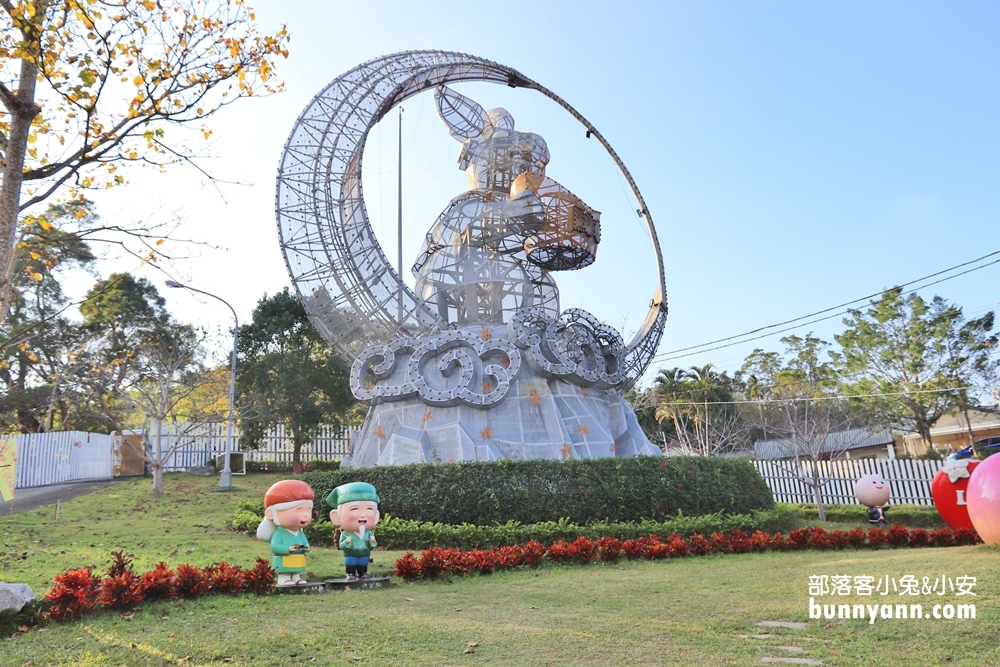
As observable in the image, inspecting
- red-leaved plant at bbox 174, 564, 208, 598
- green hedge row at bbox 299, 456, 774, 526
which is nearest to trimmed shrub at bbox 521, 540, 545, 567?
green hedge row at bbox 299, 456, 774, 526

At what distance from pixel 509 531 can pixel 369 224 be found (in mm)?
8970

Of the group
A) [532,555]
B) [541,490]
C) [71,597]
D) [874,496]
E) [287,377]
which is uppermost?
[287,377]

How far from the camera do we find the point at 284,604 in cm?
673

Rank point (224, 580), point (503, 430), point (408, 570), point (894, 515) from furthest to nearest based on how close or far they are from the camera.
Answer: point (894, 515)
point (503, 430)
point (408, 570)
point (224, 580)

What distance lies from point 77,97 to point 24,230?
183 centimetres

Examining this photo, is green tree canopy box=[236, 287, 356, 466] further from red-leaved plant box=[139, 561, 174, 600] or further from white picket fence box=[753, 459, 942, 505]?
red-leaved plant box=[139, 561, 174, 600]

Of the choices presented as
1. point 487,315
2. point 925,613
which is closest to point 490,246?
point 487,315

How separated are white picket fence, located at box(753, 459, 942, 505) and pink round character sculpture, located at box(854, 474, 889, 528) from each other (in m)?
2.08

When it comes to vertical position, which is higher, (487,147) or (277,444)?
(487,147)

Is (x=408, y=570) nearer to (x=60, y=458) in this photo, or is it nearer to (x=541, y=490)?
(x=541, y=490)

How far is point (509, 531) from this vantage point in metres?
11.1

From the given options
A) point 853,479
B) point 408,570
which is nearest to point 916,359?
point 853,479

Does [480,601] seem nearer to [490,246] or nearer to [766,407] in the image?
[490,246]

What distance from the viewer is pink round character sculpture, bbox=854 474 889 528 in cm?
1510
